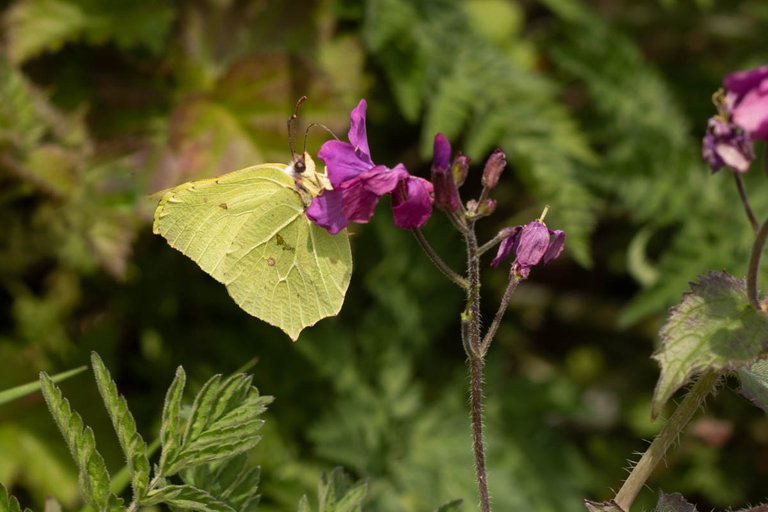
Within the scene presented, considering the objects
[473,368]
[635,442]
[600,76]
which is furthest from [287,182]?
[635,442]

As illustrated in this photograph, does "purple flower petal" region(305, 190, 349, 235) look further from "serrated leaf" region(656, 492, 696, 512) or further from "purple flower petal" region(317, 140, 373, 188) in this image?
"serrated leaf" region(656, 492, 696, 512)

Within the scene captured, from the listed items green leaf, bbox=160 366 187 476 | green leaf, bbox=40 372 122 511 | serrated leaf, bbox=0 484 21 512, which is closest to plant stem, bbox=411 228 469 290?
green leaf, bbox=160 366 187 476

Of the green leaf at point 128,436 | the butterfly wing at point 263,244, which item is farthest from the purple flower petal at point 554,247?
the green leaf at point 128,436

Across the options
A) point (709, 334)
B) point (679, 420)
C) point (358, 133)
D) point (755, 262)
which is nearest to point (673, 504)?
point (679, 420)

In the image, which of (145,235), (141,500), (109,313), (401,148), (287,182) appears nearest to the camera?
(141,500)

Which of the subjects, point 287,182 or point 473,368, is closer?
point 473,368

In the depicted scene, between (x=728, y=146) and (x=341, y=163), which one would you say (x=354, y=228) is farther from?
(x=728, y=146)

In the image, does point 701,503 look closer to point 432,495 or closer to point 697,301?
point 432,495
